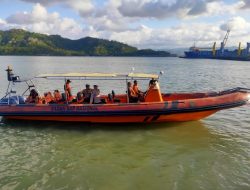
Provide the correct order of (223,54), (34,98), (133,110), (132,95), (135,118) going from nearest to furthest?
(133,110) → (135,118) → (132,95) → (34,98) → (223,54)

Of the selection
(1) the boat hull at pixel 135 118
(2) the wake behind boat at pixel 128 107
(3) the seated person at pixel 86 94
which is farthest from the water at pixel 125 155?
(3) the seated person at pixel 86 94

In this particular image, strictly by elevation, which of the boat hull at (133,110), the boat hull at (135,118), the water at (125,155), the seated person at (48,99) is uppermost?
the seated person at (48,99)

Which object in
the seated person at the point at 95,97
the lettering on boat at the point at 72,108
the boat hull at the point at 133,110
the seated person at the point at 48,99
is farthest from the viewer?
the seated person at the point at 48,99

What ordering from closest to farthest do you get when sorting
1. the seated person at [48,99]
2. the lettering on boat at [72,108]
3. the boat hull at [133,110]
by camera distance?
the boat hull at [133,110]
the lettering on boat at [72,108]
the seated person at [48,99]

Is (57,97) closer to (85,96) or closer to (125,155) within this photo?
(85,96)

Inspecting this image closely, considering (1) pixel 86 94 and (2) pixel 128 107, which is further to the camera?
(1) pixel 86 94

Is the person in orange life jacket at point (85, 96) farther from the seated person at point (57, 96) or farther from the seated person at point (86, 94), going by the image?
the seated person at point (57, 96)

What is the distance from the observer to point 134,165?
796 centimetres

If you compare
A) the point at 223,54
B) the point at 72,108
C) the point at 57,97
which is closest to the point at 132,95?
the point at 72,108

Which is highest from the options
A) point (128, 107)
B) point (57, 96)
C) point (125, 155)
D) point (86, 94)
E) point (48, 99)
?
point (86, 94)

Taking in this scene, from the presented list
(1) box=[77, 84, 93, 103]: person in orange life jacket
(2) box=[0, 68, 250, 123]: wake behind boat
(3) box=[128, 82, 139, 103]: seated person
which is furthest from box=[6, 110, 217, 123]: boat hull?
(3) box=[128, 82, 139, 103]: seated person

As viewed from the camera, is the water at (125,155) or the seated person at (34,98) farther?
the seated person at (34,98)

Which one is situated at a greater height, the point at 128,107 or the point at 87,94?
the point at 87,94

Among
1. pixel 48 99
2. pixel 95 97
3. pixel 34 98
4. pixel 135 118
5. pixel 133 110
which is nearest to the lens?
pixel 133 110
